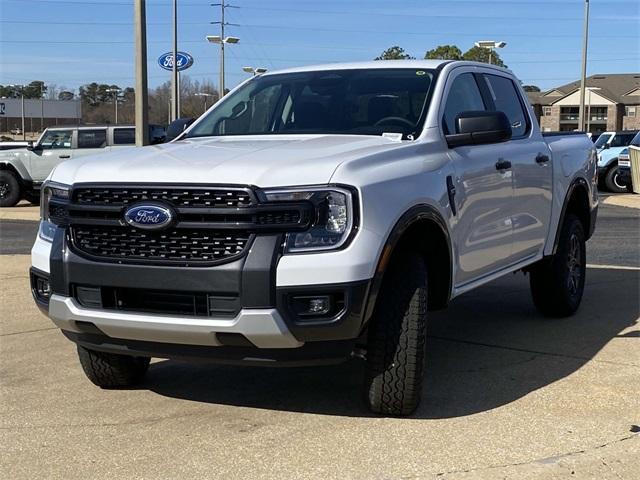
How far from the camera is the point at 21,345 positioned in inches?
244

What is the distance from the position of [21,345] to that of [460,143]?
3.44 m

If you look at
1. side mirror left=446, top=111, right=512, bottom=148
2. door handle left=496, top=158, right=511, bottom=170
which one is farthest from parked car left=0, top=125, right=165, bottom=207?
side mirror left=446, top=111, right=512, bottom=148

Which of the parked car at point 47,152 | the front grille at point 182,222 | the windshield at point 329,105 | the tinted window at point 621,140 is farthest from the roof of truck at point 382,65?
the tinted window at point 621,140

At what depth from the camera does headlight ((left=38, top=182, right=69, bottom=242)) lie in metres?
4.36

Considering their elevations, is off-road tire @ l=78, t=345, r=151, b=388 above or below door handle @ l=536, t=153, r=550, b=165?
below

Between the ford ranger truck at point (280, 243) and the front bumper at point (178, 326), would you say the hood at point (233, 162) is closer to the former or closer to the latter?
the ford ranger truck at point (280, 243)

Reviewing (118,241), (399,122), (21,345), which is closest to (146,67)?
(21,345)

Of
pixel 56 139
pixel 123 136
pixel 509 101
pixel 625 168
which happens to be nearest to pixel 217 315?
pixel 509 101

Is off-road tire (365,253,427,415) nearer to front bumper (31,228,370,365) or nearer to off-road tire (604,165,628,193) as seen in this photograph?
front bumper (31,228,370,365)

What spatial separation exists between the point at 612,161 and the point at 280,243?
71.7ft

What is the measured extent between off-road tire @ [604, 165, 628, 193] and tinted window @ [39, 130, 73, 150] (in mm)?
14504

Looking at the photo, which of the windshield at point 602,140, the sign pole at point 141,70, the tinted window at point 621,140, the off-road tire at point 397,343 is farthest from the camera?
the windshield at point 602,140

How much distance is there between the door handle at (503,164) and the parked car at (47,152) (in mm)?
14929

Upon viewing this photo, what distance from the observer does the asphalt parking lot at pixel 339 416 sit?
3875 mm
